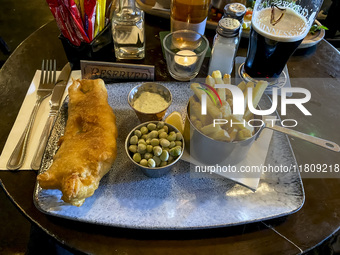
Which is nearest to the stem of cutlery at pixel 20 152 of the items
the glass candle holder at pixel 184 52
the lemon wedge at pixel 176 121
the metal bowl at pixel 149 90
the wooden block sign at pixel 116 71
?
the wooden block sign at pixel 116 71

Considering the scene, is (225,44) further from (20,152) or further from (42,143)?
(20,152)

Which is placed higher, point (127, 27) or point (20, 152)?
point (127, 27)

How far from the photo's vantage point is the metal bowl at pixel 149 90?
1358 mm

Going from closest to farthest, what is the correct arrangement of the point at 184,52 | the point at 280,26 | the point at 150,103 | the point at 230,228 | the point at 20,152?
1. the point at 230,228
2. the point at 20,152
3. the point at 150,103
4. the point at 280,26
5. the point at 184,52

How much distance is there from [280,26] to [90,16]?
106 centimetres

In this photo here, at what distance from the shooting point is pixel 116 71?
62.8 inches

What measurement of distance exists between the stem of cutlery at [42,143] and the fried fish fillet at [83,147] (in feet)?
0.38

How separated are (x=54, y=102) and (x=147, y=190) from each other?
743mm

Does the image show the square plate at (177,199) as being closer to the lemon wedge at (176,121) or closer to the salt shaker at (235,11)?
the lemon wedge at (176,121)

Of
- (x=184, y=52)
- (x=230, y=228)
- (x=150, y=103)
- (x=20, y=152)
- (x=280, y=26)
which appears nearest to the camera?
(x=230, y=228)

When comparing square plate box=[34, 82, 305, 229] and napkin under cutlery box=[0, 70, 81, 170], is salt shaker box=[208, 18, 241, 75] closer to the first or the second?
square plate box=[34, 82, 305, 229]

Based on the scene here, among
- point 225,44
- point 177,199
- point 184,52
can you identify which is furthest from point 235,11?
point 177,199

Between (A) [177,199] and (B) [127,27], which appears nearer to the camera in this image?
(A) [177,199]

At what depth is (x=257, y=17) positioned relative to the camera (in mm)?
1572
